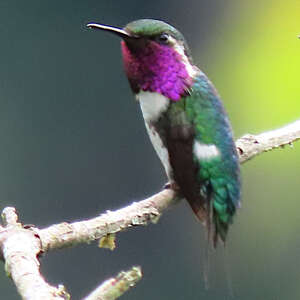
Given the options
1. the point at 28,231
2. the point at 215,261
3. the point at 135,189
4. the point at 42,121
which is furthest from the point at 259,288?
the point at 28,231

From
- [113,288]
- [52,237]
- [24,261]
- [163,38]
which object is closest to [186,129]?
[163,38]

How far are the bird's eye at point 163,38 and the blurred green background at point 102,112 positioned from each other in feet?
5.27

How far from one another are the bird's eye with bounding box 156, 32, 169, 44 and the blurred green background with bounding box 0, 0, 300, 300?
1606mm

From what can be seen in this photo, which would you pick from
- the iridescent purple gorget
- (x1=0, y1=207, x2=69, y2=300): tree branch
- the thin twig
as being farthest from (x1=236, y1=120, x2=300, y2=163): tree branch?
the thin twig

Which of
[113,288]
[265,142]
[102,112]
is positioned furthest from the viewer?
[102,112]

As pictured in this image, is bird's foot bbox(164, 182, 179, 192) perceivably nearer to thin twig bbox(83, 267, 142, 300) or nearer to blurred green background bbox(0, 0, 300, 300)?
thin twig bbox(83, 267, 142, 300)

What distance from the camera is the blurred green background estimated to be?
375 centimetres

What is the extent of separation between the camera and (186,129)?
1.95 meters

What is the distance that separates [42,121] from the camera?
3.84 meters

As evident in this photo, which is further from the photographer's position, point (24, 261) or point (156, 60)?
point (156, 60)

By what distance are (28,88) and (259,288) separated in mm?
1552

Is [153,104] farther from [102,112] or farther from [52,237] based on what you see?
[102,112]

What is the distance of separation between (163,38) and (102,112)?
6.47ft

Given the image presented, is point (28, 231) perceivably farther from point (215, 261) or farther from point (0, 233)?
point (215, 261)
